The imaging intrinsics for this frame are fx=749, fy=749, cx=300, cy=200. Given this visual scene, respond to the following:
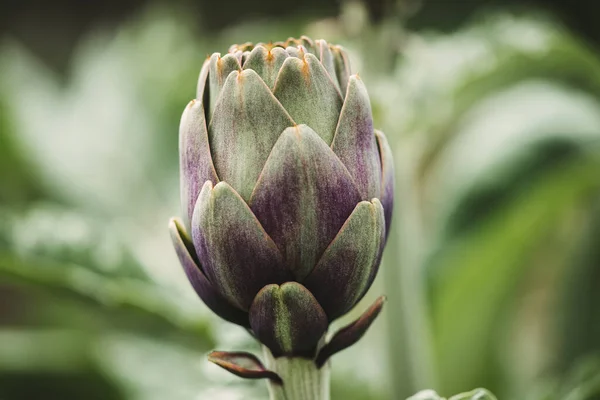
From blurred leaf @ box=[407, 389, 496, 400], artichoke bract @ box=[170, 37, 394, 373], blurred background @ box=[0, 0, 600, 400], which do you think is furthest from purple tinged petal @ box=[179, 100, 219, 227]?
blurred background @ box=[0, 0, 600, 400]

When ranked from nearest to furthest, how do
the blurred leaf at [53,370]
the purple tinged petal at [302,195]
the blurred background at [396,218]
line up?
the purple tinged petal at [302,195]
the blurred background at [396,218]
the blurred leaf at [53,370]

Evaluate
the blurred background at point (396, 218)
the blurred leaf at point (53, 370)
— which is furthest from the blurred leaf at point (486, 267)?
the blurred leaf at point (53, 370)

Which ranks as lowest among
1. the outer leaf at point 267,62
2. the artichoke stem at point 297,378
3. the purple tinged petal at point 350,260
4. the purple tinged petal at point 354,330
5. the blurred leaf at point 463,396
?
the blurred leaf at point 463,396

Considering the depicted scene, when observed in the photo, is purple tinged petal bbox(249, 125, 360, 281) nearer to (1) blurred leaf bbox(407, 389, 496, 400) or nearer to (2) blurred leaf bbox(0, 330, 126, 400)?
(1) blurred leaf bbox(407, 389, 496, 400)

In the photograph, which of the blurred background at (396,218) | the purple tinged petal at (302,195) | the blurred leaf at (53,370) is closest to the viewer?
the purple tinged petal at (302,195)

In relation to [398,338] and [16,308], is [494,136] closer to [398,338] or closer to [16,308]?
[398,338]

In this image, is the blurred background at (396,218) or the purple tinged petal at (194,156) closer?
the purple tinged petal at (194,156)

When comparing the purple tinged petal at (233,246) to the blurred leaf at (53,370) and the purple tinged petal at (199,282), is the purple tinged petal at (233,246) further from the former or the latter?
the blurred leaf at (53,370)
